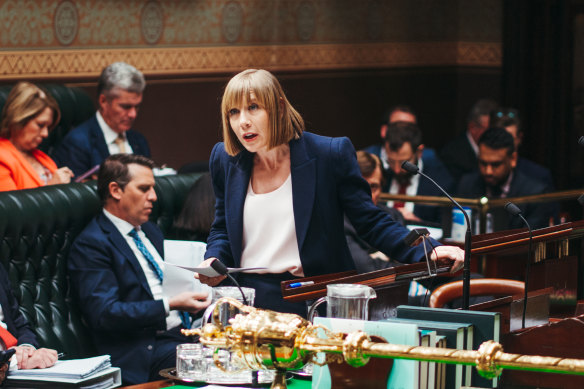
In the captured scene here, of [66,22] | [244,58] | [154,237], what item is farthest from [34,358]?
[244,58]

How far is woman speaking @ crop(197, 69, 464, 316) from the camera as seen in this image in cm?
295

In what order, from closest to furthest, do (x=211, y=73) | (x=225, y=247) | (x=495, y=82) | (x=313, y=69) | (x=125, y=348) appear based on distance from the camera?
(x=225, y=247) < (x=125, y=348) < (x=211, y=73) < (x=313, y=69) < (x=495, y=82)

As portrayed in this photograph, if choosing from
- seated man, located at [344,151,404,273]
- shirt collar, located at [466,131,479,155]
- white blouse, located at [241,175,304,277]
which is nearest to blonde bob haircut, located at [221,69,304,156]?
white blouse, located at [241,175,304,277]

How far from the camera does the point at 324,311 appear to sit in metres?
2.82

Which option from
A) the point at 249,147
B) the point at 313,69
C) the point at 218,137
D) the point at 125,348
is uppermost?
the point at 313,69

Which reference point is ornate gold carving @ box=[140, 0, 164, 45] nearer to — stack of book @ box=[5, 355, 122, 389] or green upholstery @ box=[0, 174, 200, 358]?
green upholstery @ box=[0, 174, 200, 358]

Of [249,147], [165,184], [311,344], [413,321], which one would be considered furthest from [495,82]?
[311,344]

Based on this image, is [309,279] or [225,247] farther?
[225,247]

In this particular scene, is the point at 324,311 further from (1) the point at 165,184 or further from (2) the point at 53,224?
(1) the point at 165,184

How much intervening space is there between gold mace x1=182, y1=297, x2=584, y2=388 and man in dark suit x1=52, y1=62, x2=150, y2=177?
3.69 metres

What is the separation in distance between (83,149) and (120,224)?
142 cm

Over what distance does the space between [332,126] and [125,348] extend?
4966mm

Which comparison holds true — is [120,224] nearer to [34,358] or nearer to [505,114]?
[34,358]

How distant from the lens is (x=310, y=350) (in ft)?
5.41
